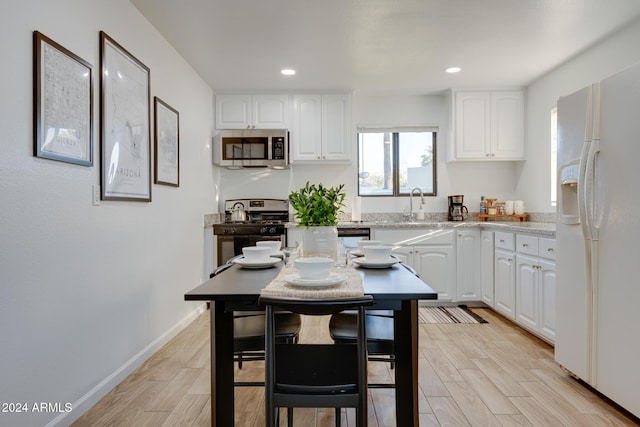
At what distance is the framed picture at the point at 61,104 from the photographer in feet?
5.37

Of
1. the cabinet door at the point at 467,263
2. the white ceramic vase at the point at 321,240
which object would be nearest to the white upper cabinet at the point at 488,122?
the cabinet door at the point at 467,263

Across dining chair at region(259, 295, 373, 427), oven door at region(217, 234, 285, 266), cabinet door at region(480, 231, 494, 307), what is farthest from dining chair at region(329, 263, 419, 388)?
cabinet door at region(480, 231, 494, 307)

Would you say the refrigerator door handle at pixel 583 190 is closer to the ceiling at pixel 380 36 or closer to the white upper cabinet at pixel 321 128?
the ceiling at pixel 380 36

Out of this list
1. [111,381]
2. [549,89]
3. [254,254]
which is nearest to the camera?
[254,254]

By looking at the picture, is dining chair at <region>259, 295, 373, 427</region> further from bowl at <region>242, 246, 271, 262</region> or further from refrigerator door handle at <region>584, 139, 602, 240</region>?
refrigerator door handle at <region>584, 139, 602, 240</region>

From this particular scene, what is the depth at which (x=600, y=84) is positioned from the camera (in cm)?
200

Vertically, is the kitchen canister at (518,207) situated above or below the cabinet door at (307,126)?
below

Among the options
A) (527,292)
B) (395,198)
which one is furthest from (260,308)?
(395,198)

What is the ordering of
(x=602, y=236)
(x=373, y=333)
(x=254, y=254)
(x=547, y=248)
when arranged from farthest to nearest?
(x=547, y=248) < (x=602, y=236) < (x=254, y=254) < (x=373, y=333)

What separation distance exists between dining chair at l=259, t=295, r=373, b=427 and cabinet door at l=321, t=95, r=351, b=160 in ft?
10.4

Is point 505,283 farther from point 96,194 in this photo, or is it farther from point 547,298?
point 96,194

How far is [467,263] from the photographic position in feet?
13.0

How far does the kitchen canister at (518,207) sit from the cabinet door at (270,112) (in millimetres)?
2737

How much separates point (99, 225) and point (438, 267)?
316 cm
